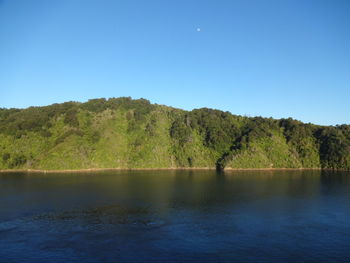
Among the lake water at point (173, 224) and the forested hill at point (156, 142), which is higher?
the forested hill at point (156, 142)

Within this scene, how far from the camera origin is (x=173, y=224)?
61781 mm

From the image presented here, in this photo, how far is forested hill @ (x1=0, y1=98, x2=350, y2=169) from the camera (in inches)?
6447

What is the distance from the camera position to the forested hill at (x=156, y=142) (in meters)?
164

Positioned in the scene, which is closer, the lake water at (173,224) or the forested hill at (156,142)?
the lake water at (173,224)

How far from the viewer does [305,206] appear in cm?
7788

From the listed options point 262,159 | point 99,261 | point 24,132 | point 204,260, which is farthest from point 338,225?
point 24,132

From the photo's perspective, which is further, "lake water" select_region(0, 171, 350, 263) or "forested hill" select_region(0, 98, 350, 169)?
"forested hill" select_region(0, 98, 350, 169)

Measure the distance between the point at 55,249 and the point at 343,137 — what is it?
166448 millimetres

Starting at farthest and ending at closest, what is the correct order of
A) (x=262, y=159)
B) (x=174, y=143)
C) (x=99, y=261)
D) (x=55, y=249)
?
(x=174, y=143), (x=262, y=159), (x=55, y=249), (x=99, y=261)

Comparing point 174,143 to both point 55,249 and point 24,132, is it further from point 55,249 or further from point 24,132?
point 55,249

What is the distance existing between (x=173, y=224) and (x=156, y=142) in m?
123

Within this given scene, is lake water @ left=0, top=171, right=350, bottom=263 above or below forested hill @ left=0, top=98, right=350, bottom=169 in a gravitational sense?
below

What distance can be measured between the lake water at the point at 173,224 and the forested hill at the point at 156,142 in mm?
61859

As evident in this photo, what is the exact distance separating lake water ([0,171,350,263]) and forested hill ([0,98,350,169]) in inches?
2435
